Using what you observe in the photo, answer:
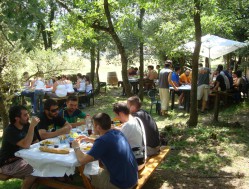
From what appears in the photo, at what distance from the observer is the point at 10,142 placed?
3.96 meters

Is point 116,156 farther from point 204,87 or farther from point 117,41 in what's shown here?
point 204,87

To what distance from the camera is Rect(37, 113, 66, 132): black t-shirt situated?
488 cm

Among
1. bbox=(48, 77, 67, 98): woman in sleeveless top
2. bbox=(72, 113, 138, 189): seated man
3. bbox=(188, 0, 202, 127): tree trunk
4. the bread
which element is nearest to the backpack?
bbox=(188, 0, 202, 127): tree trunk

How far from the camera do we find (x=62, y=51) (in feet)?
54.1

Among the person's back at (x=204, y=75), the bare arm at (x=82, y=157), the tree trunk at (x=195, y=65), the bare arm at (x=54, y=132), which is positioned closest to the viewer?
the bare arm at (x=82, y=157)

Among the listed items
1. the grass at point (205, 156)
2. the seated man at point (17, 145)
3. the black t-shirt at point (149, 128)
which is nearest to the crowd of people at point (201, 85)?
the grass at point (205, 156)

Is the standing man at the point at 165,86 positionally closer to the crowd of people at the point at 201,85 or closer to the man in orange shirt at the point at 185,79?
the crowd of people at the point at 201,85

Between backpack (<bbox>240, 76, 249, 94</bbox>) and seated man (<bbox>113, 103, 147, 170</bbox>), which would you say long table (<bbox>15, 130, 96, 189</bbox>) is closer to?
seated man (<bbox>113, 103, 147, 170</bbox>)

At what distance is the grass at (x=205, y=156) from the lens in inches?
191

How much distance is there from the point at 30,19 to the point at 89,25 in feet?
9.91

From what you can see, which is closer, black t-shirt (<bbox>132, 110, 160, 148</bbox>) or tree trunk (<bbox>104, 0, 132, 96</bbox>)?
black t-shirt (<bbox>132, 110, 160, 148</bbox>)

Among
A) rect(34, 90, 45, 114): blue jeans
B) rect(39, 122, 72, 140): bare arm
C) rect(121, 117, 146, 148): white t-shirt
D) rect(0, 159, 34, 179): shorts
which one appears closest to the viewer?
rect(0, 159, 34, 179): shorts

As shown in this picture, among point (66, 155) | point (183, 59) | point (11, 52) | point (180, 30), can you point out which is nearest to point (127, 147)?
point (66, 155)

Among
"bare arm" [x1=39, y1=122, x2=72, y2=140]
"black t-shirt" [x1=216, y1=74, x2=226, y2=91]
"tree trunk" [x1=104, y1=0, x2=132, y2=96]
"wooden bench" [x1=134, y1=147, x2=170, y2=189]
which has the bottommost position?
"wooden bench" [x1=134, y1=147, x2=170, y2=189]
